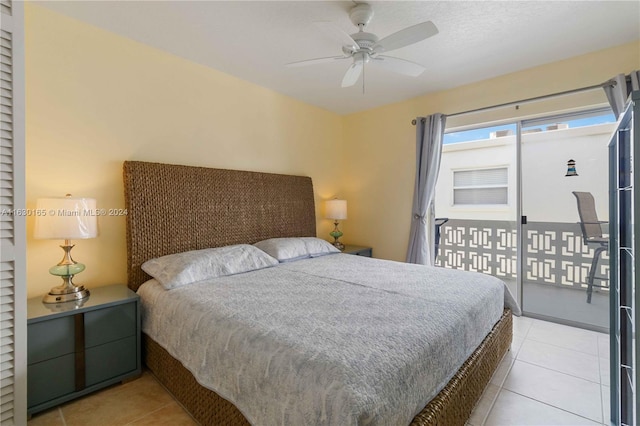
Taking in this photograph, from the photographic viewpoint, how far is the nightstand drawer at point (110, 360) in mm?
1834

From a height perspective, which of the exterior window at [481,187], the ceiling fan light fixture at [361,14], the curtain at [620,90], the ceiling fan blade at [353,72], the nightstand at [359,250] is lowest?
the nightstand at [359,250]

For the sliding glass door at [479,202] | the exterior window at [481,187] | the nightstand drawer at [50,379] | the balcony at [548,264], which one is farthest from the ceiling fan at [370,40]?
the nightstand drawer at [50,379]

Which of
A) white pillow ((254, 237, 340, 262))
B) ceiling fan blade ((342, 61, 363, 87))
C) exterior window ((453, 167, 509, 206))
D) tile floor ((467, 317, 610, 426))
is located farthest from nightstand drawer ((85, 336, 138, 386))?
exterior window ((453, 167, 509, 206))

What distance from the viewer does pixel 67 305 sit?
182 centimetres

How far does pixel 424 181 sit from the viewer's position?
139 inches

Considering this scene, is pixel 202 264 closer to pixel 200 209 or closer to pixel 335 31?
pixel 200 209

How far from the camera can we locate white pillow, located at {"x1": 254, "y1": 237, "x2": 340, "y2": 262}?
9.58 feet

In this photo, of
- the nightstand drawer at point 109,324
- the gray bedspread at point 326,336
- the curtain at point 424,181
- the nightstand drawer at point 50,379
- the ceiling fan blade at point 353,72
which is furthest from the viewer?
the curtain at point 424,181

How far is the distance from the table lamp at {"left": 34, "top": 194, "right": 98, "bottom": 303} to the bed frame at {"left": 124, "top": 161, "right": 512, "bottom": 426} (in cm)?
37

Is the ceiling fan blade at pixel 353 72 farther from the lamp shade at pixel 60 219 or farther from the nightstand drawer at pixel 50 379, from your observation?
the nightstand drawer at pixel 50 379

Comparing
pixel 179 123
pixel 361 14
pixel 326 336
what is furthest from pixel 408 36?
pixel 179 123

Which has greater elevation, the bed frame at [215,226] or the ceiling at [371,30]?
the ceiling at [371,30]

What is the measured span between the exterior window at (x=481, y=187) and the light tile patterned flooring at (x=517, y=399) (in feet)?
5.47

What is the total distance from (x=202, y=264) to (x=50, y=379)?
3.40 ft
